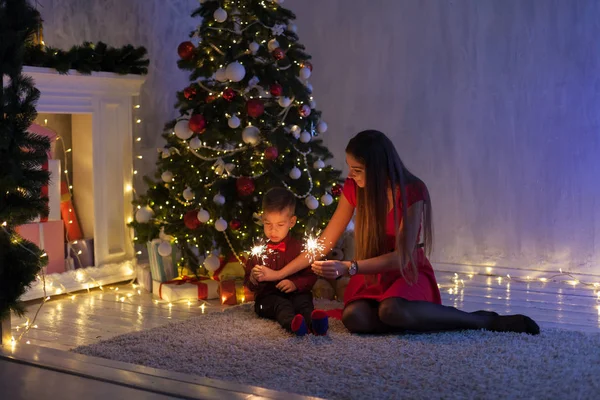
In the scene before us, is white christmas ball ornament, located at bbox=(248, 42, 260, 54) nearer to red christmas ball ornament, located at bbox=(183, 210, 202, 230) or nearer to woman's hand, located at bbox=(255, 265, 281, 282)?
red christmas ball ornament, located at bbox=(183, 210, 202, 230)

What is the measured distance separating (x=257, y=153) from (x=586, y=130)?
2.00 meters

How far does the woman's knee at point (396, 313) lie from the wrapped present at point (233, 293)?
3.57ft

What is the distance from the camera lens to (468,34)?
5.16m

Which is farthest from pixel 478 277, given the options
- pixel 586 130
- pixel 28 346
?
pixel 28 346

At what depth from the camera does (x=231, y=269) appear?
4.65 m

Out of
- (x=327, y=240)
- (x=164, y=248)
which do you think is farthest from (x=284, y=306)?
(x=164, y=248)

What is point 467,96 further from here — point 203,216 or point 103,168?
point 103,168

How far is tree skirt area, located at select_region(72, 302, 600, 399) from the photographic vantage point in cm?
285

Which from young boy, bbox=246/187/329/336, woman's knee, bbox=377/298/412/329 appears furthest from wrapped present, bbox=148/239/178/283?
woman's knee, bbox=377/298/412/329

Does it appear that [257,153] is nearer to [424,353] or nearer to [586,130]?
[424,353]

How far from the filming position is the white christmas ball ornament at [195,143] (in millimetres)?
4363

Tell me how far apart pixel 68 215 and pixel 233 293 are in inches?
47.0

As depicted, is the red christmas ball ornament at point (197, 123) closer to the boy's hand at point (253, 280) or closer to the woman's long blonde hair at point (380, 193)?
the boy's hand at point (253, 280)

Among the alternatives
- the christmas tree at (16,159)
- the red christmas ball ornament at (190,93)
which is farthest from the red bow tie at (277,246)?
the christmas tree at (16,159)
